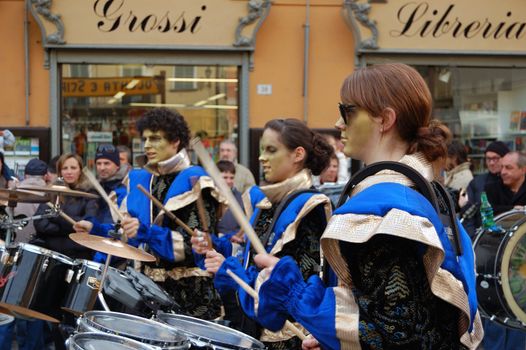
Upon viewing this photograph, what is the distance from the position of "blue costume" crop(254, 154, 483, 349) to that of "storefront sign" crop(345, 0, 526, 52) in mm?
8848

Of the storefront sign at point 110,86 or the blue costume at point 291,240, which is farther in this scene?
the storefront sign at point 110,86

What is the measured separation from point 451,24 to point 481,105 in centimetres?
125

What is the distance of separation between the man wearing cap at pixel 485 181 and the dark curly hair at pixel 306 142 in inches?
128

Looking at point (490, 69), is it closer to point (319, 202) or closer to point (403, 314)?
point (319, 202)

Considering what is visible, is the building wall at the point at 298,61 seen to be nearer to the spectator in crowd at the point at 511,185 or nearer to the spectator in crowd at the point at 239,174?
the spectator in crowd at the point at 239,174

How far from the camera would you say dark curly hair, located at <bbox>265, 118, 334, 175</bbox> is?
13.6 feet

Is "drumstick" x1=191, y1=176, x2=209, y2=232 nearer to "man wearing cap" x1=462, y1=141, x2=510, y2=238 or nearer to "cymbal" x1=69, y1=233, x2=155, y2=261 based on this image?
"cymbal" x1=69, y1=233, x2=155, y2=261

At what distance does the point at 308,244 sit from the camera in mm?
3697

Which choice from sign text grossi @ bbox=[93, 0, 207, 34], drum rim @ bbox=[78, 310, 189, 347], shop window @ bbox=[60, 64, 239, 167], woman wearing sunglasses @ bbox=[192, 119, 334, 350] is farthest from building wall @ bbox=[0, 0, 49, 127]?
drum rim @ bbox=[78, 310, 189, 347]

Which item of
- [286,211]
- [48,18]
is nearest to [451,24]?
[48,18]

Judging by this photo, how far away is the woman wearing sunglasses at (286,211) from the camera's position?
3.64m

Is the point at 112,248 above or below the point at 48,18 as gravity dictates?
below

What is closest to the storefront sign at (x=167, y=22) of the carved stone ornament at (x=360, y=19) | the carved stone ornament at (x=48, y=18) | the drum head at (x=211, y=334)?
the carved stone ornament at (x=48, y=18)

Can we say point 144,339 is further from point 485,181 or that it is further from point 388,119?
point 485,181
